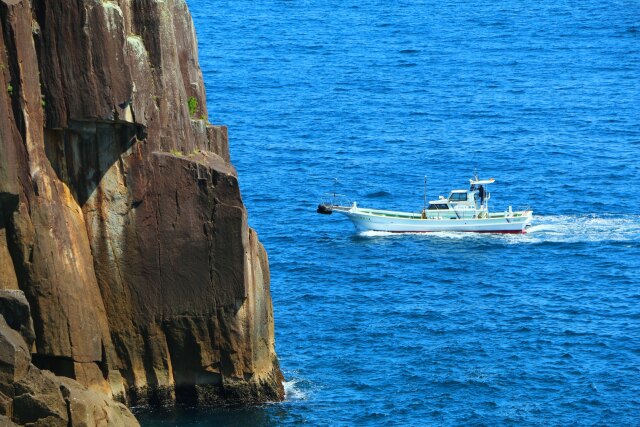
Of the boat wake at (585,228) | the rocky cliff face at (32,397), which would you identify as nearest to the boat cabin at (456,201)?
the boat wake at (585,228)

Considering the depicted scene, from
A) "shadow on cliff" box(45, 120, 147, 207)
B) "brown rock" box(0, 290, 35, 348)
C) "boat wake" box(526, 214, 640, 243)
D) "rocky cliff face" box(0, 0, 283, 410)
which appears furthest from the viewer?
"boat wake" box(526, 214, 640, 243)

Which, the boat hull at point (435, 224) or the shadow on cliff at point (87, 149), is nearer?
the shadow on cliff at point (87, 149)

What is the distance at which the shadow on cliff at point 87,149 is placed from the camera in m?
55.7

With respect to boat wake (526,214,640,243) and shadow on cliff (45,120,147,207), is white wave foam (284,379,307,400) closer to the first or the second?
shadow on cliff (45,120,147,207)

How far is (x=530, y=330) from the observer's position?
78938mm

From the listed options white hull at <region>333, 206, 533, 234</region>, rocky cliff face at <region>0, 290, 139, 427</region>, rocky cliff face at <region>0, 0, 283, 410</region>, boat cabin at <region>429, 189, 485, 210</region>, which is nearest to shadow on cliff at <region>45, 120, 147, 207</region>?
rocky cliff face at <region>0, 0, 283, 410</region>

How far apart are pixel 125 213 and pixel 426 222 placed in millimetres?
49965

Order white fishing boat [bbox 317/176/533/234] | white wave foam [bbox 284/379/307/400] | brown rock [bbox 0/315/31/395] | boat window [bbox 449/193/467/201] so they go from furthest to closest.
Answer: boat window [bbox 449/193/467/201] → white fishing boat [bbox 317/176/533/234] → white wave foam [bbox 284/379/307/400] → brown rock [bbox 0/315/31/395]

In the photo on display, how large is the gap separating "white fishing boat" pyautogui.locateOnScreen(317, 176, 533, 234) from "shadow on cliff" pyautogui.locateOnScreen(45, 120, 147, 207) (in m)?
48.1

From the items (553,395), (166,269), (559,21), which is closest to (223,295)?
(166,269)

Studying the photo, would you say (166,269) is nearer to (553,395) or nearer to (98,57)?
(98,57)

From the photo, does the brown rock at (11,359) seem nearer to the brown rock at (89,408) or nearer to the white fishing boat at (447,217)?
the brown rock at (89,408)

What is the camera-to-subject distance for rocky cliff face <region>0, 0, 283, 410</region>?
53.8m

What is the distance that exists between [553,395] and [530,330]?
10944mm
